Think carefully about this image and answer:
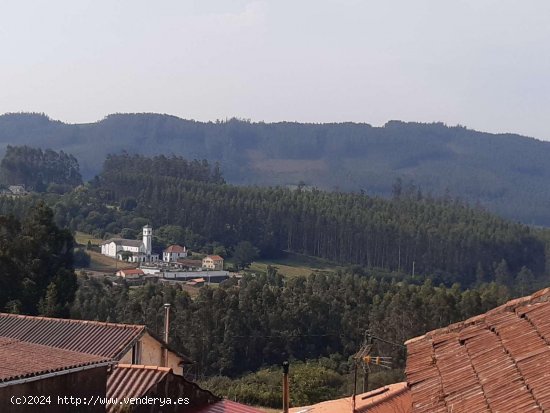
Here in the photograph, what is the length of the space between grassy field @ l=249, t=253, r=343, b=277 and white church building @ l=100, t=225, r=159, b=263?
10344mm

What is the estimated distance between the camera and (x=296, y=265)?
89.2 m

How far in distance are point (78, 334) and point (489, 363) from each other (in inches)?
429

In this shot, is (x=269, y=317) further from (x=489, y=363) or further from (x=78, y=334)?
(x=489, y=363)

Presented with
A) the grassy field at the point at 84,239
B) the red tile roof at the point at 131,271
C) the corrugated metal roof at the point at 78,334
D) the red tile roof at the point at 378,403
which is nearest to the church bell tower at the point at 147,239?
the grassy field at the point at 84,239

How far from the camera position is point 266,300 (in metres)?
44.3

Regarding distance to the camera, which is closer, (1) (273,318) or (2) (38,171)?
(1) (273,318)

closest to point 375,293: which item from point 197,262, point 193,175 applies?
point 197,262

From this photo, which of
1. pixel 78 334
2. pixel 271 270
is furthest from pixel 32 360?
pixel 271 270

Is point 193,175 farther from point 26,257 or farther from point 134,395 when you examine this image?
point 134,395

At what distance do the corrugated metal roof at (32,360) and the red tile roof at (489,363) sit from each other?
355 centimetres

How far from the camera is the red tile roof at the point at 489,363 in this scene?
181 inches

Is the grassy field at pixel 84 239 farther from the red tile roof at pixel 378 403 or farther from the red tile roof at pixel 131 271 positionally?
the red tile roof at pixel 378 403

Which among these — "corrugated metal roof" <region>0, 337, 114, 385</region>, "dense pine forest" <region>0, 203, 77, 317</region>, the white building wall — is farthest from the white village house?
"corrugated metal roof" <region>0, 337, 114, 385</region>

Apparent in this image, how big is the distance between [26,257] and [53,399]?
2335cm
